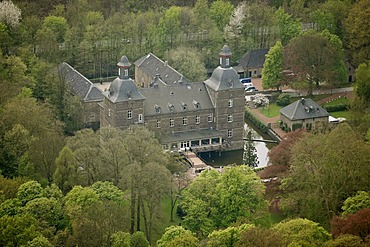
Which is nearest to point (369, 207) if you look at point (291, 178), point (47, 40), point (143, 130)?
point (291, 178)

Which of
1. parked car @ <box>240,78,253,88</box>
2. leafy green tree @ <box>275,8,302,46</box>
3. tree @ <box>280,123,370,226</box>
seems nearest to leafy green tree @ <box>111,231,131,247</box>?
tree @ <box>280,123,370,226</box>

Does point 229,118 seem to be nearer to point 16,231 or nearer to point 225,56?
point 225,56

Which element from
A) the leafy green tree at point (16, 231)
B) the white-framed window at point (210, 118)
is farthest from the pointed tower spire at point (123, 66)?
the leafy green tree at point (16, 231)

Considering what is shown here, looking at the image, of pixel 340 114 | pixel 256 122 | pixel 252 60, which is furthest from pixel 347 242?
pixel 252 60

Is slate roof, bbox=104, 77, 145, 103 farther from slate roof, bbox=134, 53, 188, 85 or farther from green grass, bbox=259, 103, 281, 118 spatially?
green grass, bbox=259, 103, 281, 118

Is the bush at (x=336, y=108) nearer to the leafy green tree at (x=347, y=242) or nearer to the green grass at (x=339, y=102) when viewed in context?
the green grass at (x=339, y=102)
